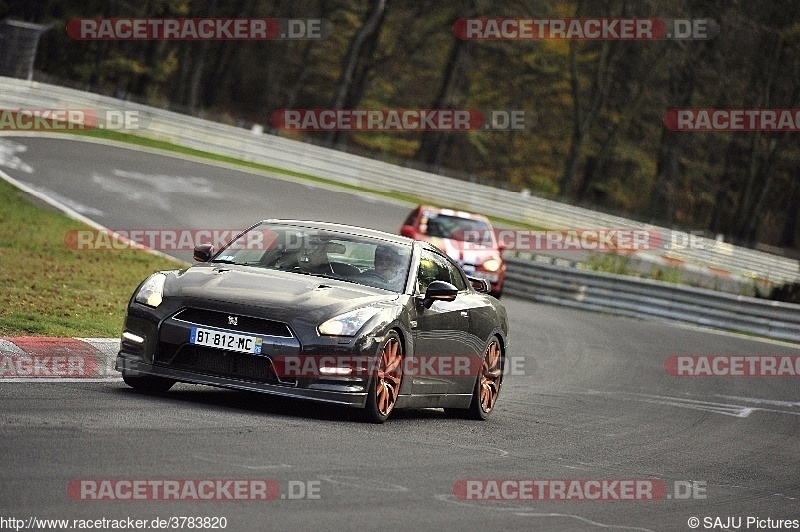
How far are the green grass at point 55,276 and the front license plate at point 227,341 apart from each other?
120 inches

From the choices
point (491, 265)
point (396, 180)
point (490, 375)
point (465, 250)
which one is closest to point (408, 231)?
point (465, 250)

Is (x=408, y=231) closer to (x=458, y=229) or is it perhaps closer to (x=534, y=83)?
(x=458, y=229)

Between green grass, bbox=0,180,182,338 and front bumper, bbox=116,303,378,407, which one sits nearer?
front bumper, bbox=116,303,378,407

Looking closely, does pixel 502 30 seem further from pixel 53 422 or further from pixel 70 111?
pixel 53 422

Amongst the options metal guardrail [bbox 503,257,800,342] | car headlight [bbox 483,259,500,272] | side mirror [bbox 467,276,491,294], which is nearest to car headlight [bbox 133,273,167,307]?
side mirror [bbox 467,276,491,294]

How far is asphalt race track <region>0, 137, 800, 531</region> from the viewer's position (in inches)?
251

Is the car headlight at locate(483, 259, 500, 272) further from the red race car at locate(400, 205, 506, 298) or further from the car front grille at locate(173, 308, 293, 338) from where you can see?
the car front grille at locate(173, 308, 293, 338)

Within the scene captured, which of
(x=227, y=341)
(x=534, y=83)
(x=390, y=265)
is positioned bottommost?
(x=227, y=341)

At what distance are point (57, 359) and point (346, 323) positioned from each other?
8.80 ft

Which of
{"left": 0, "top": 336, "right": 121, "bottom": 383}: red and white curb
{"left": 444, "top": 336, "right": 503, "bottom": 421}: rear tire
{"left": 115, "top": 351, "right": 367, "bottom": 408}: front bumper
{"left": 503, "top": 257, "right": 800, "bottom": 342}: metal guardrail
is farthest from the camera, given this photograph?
{"left": 503, "top": 257, "right": 800, "bottom": 342}: metal guardrail

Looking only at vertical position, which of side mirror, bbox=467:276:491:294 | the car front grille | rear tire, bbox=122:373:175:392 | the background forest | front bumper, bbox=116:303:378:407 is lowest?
rear tire, bbox=122:373:175:392

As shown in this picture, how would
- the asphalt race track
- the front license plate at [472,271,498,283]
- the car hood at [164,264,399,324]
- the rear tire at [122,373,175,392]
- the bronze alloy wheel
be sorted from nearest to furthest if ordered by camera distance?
the asphalt race track → the car hood at [164,264,399,324] → the rear tire at [122,373,175,392] → the bronze alloy wheel → the front license plate at [472,271,498,283]

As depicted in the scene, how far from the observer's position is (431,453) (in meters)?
8.59

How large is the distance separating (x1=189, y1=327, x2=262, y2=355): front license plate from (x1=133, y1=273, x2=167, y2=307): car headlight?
44cm
